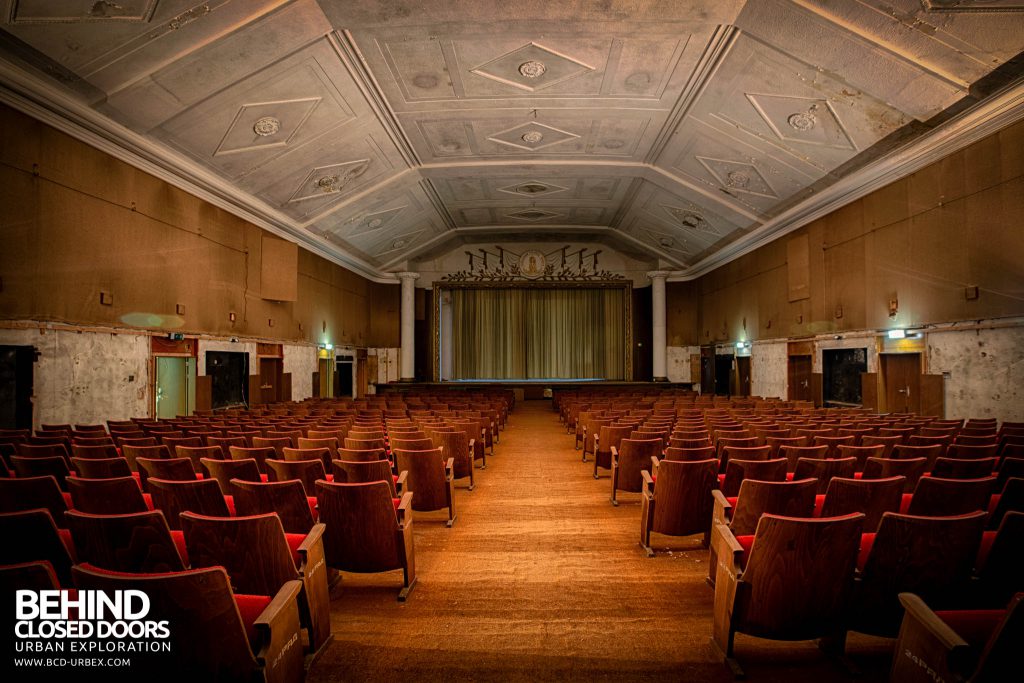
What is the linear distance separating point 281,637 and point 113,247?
9.61m

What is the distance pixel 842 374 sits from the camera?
1238 cm

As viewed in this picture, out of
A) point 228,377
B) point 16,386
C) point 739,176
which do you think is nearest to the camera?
point 16,386

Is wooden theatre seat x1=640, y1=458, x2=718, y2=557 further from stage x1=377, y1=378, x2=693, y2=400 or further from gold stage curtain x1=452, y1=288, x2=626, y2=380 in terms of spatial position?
gold stage curtain x1=452, y1=288, x2=626, y2=380

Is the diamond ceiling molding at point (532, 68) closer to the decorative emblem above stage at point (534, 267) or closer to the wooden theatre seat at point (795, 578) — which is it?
the wooden theatre seat at point (795, 578)

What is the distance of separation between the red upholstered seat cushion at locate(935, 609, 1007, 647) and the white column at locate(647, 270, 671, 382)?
19947 mm

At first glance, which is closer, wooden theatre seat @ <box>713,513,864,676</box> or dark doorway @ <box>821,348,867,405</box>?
wooden theatre seat @ <box>713,513,864,676</box>

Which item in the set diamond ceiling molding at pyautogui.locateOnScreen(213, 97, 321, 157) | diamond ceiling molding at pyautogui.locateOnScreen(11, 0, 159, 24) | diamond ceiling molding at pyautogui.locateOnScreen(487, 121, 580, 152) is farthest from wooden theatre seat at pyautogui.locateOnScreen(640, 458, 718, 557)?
diamond ceiling molding at pyautogui.locateOnScreen(487, 121, 580, 152)

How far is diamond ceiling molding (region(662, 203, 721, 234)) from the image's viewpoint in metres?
15.7

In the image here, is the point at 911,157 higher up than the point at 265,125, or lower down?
lower down

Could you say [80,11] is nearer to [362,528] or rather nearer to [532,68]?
[532,68]

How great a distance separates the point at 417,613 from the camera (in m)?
2.97

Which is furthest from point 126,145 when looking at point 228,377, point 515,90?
point 515,90

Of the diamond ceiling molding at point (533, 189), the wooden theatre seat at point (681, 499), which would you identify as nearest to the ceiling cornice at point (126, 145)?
the diamond ceiling molding at point (533, 189)

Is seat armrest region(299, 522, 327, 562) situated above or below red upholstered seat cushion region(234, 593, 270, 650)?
above
